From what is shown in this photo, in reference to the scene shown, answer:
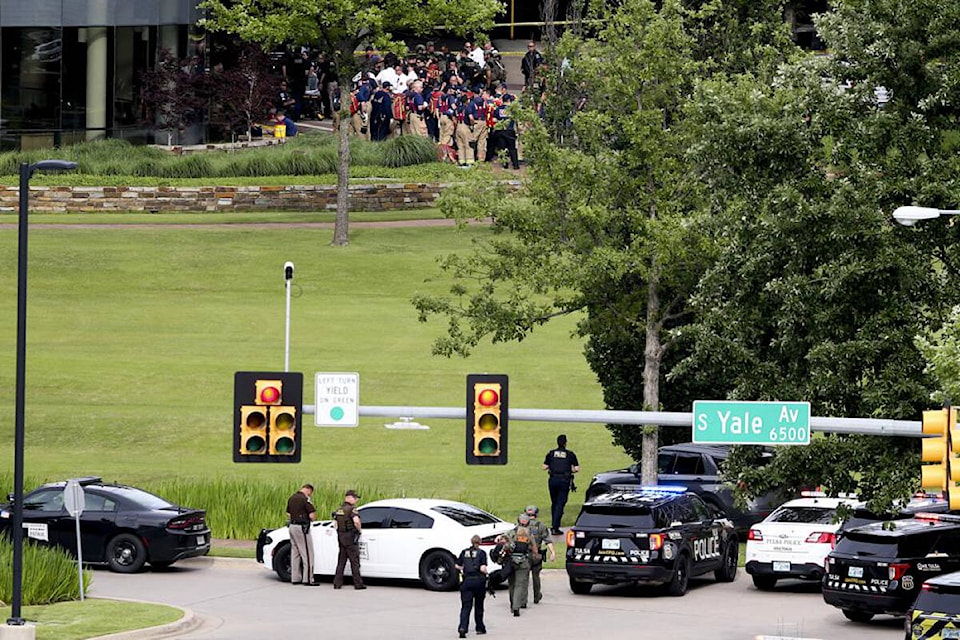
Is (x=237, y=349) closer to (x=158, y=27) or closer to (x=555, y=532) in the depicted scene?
(x=555, y=532)

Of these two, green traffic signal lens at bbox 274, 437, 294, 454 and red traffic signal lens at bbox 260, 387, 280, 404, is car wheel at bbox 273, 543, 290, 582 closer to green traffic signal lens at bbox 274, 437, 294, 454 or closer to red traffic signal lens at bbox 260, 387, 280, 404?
green traffic signal lens at bbox 274, 437, 294, 454

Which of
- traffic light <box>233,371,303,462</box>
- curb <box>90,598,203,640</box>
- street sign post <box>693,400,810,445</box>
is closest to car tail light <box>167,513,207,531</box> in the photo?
curb <box>90,598,203,640</box>

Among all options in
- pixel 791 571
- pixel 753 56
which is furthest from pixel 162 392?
pixel 791 571

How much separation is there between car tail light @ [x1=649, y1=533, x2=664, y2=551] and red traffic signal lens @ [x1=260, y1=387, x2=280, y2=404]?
24.5 feet

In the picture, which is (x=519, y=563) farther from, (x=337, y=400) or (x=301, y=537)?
(x=337, y=400)

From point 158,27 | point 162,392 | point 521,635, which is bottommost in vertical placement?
point 521,635

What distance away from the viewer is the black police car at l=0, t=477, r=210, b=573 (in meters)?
29.1

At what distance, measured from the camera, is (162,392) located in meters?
40.1

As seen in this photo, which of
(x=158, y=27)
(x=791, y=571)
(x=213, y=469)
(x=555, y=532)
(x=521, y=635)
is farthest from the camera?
(x=158, y=27)

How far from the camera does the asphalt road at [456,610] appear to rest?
24016 millimetres

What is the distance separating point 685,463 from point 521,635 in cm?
1030

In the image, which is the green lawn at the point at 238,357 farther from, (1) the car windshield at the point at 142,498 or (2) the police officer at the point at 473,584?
(2) the police officer at the point at 473,584

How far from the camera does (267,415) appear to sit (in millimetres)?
21797

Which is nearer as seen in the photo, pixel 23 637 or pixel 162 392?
pixel 23 637
